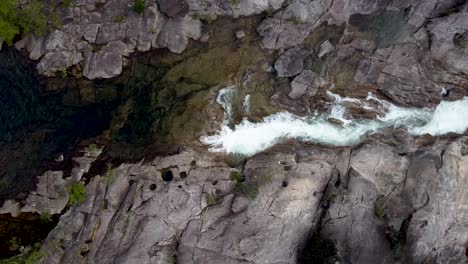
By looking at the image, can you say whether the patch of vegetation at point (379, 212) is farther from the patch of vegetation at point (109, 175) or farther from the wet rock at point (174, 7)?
the wet rock at point (174, 7)

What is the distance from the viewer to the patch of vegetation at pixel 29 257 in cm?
3294

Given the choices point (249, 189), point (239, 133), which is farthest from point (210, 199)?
point (239, 133)

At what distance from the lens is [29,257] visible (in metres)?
33.1

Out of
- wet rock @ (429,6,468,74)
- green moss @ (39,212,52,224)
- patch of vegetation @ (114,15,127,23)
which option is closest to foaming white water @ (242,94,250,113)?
patch of vegetation @ (114,15,127,23)

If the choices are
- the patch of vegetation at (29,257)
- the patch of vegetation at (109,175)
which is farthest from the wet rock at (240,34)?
the patch of vegetation at (29,257)

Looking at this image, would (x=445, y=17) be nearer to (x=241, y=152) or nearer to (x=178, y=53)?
(x=241, y=152)

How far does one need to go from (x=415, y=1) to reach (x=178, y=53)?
65.4 feet

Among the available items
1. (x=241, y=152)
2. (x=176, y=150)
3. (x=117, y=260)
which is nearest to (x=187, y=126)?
(x=176, y=150)

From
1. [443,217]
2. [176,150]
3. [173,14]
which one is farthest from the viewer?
→ [173,14]

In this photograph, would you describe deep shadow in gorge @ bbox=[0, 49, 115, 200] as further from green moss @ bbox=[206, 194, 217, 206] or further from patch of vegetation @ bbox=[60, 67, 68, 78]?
green moss @ bbox=[206, 194, 217, 206]

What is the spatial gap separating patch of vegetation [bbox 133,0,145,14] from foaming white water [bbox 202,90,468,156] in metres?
12.1

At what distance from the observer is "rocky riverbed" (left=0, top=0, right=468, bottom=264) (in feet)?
107

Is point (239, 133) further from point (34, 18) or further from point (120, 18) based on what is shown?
point (34, 18)

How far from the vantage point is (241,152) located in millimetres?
35719
